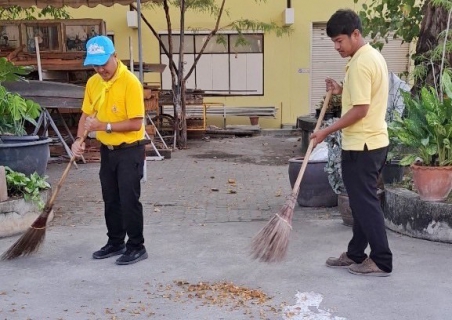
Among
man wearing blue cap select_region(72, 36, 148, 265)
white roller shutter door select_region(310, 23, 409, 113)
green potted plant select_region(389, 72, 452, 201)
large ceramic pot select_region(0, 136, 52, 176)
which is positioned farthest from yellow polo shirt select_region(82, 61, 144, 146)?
white roller shutter door select_region(310, 23, 409, 113)

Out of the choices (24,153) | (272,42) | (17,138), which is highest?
(272,42)

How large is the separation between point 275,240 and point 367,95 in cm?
117

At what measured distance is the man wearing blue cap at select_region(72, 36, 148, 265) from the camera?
396 cm

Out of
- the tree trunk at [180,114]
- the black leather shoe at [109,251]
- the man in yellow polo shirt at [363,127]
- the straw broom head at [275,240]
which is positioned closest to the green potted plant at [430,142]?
the man in yellow polo shirt at [363,127]

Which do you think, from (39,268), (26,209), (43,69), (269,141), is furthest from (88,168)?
(269,141)

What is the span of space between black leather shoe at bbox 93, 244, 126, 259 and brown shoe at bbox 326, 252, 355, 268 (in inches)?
67.8

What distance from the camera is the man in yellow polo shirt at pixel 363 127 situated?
3.57 meters

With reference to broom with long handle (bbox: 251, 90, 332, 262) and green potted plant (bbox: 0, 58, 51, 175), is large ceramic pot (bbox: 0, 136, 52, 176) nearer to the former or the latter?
green potted plant (bbox: 0, 58, 51, 175)

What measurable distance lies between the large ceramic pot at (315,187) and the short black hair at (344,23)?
2.39 meters

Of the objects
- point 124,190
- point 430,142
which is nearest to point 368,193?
point 430,142

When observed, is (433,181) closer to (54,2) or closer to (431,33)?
(431,33)

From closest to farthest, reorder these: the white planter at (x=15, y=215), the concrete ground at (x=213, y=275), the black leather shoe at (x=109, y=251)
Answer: the concrete ground at (x=213, y=275) < the black leather shoe at (x=109, y=251) < the white planter at (x=15, y=215)

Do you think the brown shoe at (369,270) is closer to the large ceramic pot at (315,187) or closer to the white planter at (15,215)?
the large ceramic pot at (315,187)

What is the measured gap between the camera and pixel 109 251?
14.5 feet
